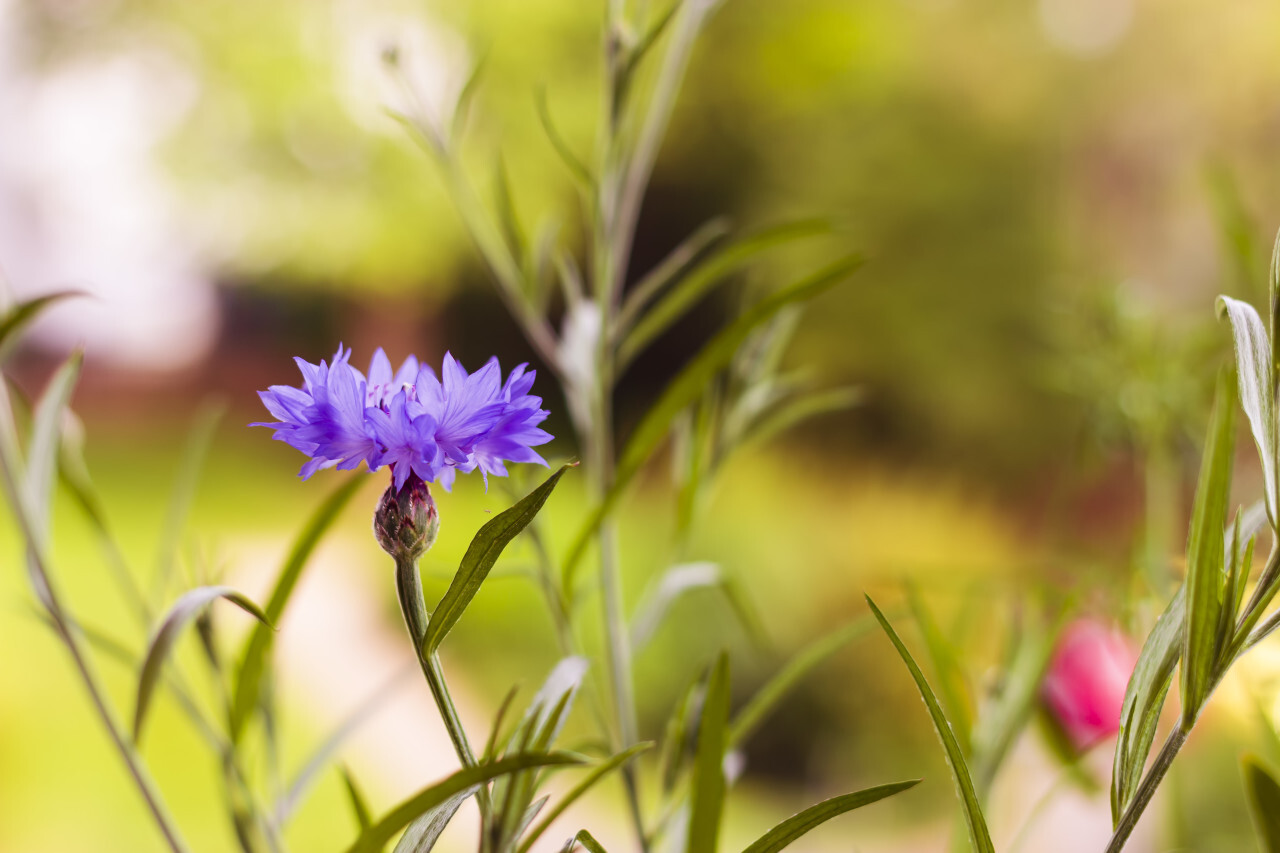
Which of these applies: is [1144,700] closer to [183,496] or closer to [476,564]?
[476,564]

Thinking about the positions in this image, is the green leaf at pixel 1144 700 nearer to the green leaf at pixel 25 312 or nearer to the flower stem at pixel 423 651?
the flower stem at pixel 423 651

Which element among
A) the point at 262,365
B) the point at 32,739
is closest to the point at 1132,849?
the point at 32,739

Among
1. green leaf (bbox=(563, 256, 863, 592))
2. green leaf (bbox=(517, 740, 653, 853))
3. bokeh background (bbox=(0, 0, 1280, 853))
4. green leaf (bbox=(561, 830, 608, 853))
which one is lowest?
green leaf (bbox=(561, 830, 608, 853))

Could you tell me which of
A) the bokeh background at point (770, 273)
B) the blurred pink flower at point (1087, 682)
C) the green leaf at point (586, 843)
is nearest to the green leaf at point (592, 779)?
the green leaf at point (586, 843)

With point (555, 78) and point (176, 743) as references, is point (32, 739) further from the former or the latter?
point (555, 78)

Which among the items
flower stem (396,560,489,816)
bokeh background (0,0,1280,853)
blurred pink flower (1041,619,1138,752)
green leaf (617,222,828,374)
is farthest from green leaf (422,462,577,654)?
bokeh background (0,0,1280,853)

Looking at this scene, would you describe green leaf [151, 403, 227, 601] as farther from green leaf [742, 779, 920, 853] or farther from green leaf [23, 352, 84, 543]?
green leaf [742, 779, 920, 853]
